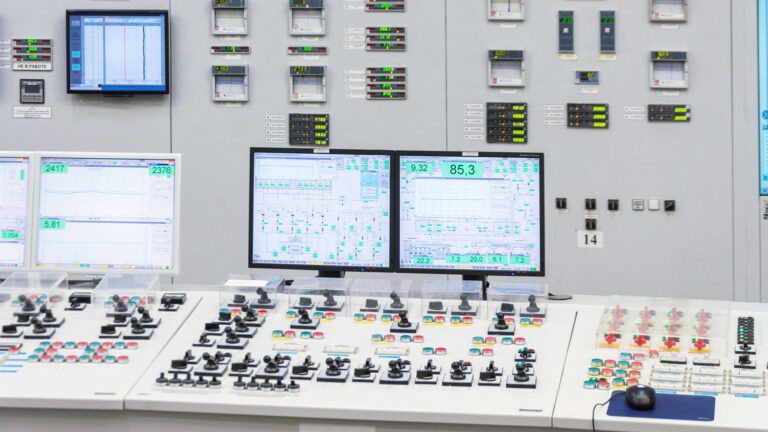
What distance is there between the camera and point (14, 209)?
10.4 ft

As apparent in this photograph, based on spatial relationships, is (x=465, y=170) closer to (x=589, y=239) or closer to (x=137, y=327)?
(x=137, y=327)

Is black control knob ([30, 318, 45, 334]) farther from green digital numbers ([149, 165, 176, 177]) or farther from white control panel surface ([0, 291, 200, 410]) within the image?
green digital numbers ([149, 165, 176, 177])

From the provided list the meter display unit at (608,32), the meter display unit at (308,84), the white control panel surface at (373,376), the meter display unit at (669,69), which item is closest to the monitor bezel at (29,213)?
the white control panel surface at (373,376)

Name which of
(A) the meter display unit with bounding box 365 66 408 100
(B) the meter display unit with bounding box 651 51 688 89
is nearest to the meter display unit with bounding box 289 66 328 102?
(A) the meter display unit with bounding box 365 66 408 100

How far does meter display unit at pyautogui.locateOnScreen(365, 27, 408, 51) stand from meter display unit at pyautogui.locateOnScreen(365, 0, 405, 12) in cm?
9

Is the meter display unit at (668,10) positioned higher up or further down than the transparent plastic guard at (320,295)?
higher up

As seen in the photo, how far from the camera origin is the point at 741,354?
258 centimetres

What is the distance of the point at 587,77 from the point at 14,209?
8.88 ft

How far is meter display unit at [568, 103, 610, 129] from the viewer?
4816 millimetres

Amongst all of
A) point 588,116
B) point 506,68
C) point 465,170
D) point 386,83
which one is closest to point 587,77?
point 588,116

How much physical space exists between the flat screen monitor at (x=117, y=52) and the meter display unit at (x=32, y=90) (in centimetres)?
18

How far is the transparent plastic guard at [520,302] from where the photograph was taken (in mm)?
2971

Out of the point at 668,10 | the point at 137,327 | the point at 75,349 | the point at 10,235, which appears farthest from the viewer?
the point at 668,10

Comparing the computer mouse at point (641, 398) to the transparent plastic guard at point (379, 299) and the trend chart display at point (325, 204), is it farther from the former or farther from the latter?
the trend chart display at point (325, 204)
